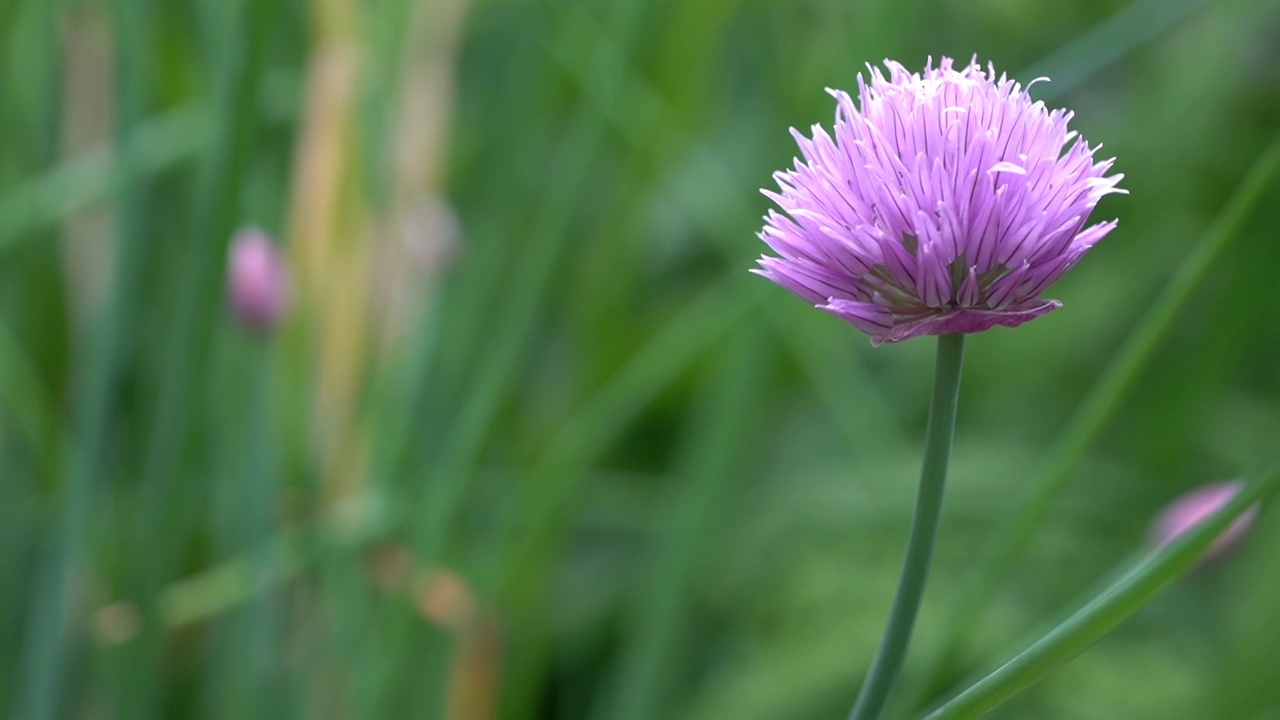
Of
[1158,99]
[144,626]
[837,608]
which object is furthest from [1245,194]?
[1158,99]

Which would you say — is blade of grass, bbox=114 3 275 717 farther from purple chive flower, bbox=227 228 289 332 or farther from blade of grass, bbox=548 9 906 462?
Answer: blade of grass, bbox=548 9 906 462

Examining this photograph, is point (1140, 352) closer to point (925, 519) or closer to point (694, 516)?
point (925, 519)

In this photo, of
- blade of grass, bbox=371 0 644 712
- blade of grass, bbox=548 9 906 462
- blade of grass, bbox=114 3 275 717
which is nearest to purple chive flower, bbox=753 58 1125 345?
blade of grass, bbox=114 3 275 717

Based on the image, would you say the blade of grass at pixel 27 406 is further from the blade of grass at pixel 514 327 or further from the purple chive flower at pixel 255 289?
the blade of grass at pixel 514 327

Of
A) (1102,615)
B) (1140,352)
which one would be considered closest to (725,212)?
(1140,352)

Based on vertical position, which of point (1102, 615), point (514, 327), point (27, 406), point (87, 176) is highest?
point (87, 176)

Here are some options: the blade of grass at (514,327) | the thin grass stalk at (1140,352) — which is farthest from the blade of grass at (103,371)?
the thin grass stalk at (1140,352)
